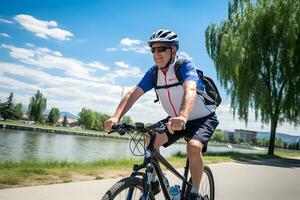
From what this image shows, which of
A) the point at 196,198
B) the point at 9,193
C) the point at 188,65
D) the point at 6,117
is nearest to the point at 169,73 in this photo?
the point at 188,65

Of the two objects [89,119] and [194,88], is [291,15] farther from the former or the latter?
[89,119]

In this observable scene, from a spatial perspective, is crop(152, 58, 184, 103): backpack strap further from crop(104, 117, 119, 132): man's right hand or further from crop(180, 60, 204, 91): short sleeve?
crop(104, 117, 119, 132): man's right hand

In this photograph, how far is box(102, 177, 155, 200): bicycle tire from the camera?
8.93ft

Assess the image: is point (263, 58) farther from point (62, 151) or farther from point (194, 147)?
point (194, 147)

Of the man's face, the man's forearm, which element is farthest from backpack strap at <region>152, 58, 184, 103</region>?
the man's forearm

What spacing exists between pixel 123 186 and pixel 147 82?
1.26 m

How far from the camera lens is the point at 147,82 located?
12.5 feet

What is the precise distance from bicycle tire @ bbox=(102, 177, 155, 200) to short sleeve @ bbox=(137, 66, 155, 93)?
3.56 feet

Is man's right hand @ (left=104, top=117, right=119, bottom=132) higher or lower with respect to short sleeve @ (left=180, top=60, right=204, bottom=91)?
lower

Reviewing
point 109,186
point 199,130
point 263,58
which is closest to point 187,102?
point 199,130

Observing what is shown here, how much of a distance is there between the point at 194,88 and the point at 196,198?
1.05 m

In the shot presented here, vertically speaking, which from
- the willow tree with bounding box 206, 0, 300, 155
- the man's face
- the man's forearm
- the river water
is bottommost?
the river water

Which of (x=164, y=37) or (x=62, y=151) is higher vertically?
(x=164, y=37)

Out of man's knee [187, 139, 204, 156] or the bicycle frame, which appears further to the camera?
man's knee [187, 139, 204, 156]
